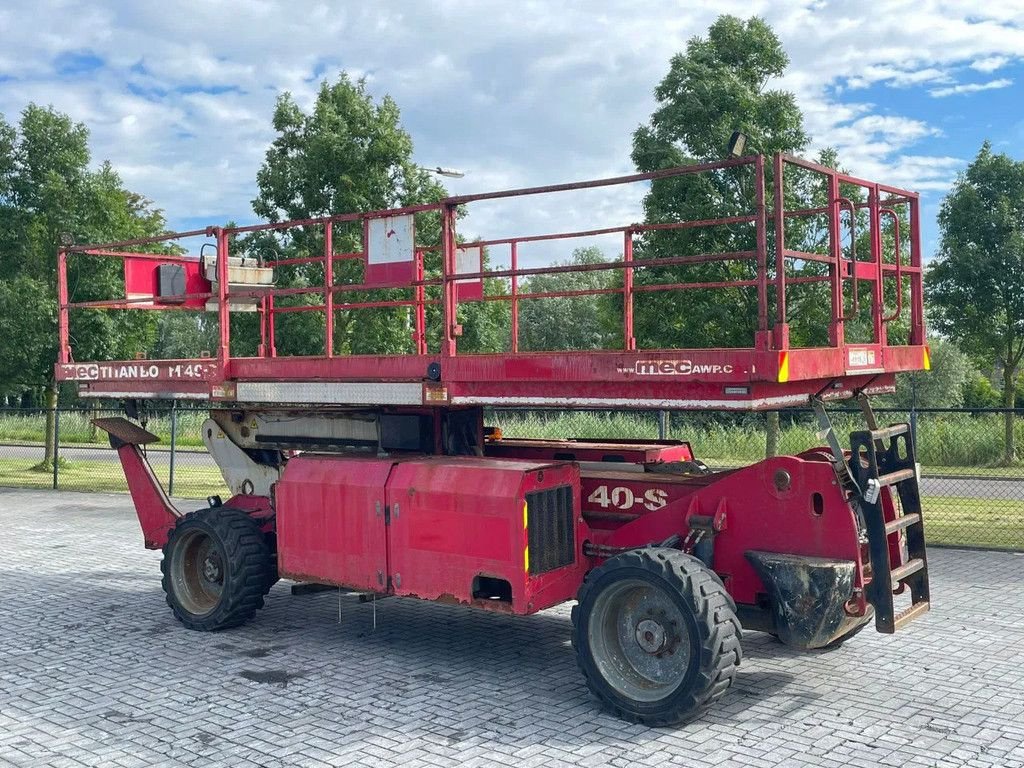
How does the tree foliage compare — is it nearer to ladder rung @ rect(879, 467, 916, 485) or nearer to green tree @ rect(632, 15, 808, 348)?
green tree @ rect(632, 15, 808, 348)

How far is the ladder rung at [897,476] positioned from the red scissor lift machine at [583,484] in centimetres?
2

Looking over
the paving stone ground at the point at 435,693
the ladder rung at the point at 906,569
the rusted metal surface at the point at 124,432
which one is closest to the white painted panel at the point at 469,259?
the paving stone ground at the point at 435,693

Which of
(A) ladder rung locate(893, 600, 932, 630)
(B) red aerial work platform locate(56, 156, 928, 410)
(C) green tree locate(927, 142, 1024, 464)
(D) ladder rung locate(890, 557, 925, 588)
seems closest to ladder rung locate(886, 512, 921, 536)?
(D) ladder rung locate(890, 557, 925, 588)

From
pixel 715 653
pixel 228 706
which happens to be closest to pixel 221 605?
pixel 228 706

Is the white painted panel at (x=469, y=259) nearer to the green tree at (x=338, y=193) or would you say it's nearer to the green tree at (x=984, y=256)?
the green tree at (x=338, y=193)

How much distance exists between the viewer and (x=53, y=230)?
64.0 ft

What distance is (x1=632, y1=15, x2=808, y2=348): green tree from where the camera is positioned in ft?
38.8

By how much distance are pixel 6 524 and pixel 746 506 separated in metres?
12.0

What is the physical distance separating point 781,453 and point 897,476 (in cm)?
983

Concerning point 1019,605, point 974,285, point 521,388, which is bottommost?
point 1019,605

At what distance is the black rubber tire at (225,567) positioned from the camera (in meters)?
7.80

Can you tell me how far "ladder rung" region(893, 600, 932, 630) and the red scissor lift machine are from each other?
0.07 ft

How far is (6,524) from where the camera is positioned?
47.7 ft

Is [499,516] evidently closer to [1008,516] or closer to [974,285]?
[1008,516]
